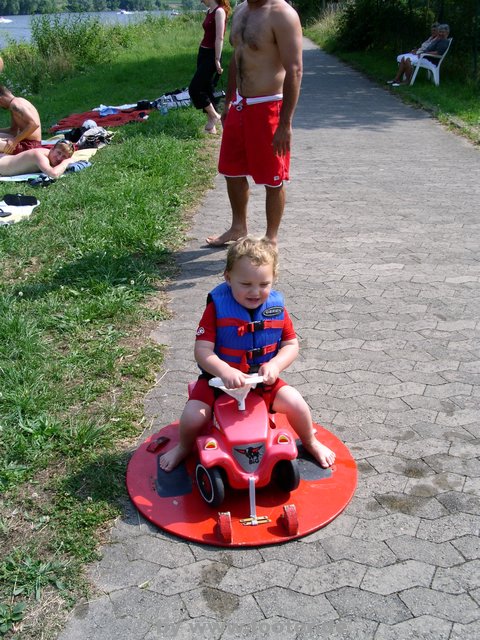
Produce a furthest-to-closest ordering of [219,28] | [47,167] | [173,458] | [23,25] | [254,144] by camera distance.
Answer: [23,25]
[219,28]
[47,167]
[254,144]
[173,458]

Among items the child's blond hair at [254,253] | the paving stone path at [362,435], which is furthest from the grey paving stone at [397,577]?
the child's blond hair at [254,253]

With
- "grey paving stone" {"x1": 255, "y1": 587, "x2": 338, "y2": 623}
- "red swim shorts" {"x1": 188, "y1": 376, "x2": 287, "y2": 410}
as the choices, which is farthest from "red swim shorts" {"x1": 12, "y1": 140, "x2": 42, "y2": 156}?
"grey paving stone" {"x1": 255, "y1": 587, "x2": 338, "y2": 623}

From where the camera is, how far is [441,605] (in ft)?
8.72

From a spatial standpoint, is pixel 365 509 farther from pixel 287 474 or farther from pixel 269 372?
pixel 269 372

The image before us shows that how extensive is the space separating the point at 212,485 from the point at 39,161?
6663 mm

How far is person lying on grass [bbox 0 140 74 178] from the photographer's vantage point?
8.71m

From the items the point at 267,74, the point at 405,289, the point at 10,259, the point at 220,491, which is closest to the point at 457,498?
the point at 220,491

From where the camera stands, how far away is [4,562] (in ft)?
9.34

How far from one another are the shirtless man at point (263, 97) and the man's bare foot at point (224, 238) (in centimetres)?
50

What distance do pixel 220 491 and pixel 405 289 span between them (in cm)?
301

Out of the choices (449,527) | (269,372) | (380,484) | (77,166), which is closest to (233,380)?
(269,372)

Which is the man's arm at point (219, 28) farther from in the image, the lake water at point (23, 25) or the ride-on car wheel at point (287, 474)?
the lake water at point (23, 25)

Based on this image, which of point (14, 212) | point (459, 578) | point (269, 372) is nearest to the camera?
point (459, 578)

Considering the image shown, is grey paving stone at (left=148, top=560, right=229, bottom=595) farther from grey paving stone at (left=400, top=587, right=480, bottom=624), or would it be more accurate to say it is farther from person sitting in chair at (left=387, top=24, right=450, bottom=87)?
person sitting in chair at (left=387, top=24, right=450, bottom=87)
